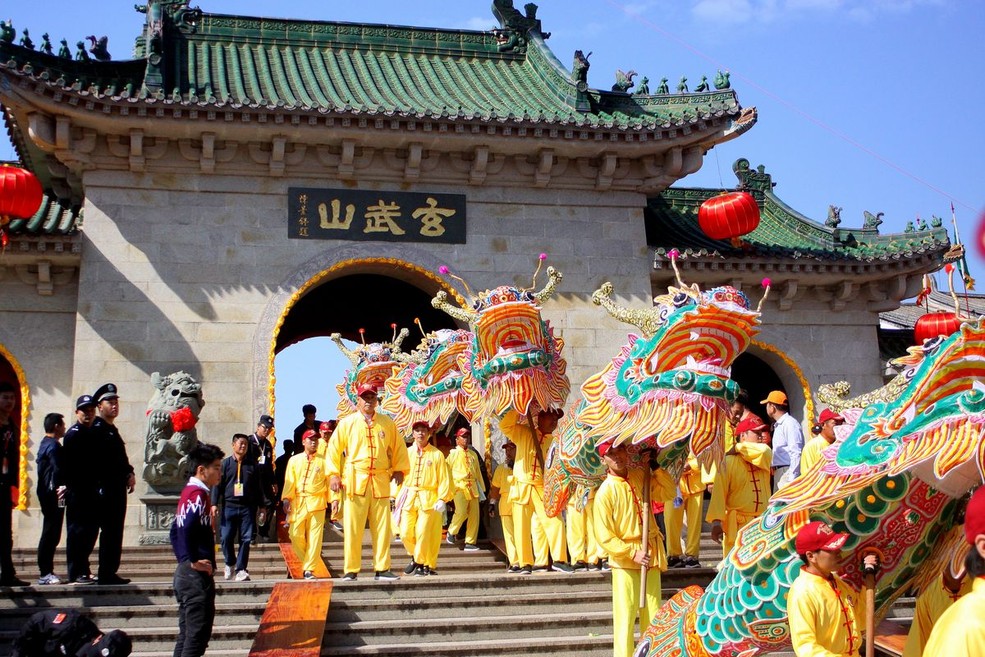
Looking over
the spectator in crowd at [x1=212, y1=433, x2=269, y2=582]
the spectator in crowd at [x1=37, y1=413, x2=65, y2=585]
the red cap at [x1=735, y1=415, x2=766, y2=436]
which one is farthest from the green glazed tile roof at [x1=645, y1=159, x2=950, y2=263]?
the spectator in crowd at [x1=37, y1=413, x2=65, y2=585]

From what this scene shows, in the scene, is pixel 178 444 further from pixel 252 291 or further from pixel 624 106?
pixel 624 106

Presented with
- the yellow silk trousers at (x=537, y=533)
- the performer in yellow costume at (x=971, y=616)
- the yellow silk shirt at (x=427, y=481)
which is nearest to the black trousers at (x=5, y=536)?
the yellow silk shirt at (x=427, y=481)

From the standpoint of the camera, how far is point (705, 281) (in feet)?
49.4

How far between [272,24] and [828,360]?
9.11 m

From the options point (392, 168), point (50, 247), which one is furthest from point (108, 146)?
point (392, 168)

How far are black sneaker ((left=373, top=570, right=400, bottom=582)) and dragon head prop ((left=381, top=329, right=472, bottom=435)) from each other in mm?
3043

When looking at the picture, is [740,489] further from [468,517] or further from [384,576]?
[468,517]

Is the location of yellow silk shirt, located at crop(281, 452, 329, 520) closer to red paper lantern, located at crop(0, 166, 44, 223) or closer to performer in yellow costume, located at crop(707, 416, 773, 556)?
performer in yellow costume, located at crop(707, 416, 773, 556)

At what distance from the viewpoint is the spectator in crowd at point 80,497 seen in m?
8.51

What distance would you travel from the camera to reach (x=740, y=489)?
31.4 feet

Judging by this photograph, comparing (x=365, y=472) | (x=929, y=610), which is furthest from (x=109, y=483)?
(x=929, y=610)

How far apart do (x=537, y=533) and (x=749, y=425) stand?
6.77ft

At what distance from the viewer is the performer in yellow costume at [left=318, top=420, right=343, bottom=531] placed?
952 cm

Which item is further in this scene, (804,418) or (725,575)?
(804,418)
